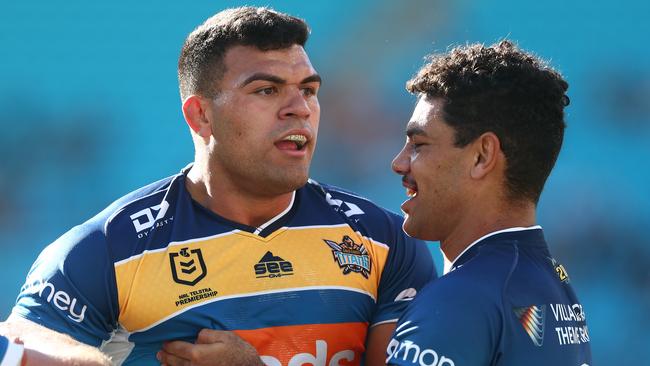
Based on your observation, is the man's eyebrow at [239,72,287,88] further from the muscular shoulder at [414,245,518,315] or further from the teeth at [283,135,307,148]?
the muscular shoulder at [414,245,518,315]

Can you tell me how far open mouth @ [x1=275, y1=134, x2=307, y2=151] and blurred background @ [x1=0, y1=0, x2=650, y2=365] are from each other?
2.82 meters

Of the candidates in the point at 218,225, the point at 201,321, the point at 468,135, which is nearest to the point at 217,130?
the point at 218,225

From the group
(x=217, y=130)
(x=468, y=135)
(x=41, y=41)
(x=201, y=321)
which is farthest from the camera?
(x=41, y=41)

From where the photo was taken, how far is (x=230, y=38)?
11.2ft

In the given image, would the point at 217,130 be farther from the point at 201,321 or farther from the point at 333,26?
the point at 333,26

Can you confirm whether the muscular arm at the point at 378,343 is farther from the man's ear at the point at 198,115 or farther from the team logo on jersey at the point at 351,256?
the man's ear at the point at 198,115

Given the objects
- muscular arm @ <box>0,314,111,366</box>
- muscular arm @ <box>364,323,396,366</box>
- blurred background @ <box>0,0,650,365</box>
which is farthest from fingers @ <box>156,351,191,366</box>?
blurred background @ <box>0,0,650,365</box>

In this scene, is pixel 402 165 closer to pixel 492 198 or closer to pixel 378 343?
pixel 492 198

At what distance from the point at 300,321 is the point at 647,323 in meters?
3.76

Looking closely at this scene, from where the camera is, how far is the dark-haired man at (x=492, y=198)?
2.58 m

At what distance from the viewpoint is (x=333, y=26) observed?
21.0ft

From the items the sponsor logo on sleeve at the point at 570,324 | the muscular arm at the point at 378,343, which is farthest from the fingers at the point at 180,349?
the sponsor logo on sleeve at the point at 570,324

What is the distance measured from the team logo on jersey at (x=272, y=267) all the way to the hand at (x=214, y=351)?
25 cm

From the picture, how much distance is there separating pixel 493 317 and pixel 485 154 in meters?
0.53
